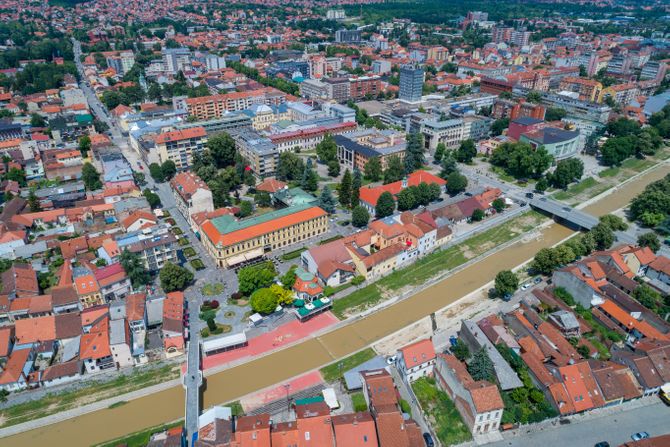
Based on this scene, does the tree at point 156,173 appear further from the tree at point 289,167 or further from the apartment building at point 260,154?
the tree at point 289,167

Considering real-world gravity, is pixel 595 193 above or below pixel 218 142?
below

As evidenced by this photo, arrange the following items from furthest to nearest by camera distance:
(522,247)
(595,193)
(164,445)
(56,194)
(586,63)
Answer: (586,63) → (595,193) → (56,194) → (522,247) → (164,445)

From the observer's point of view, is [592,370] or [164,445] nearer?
[164,445]

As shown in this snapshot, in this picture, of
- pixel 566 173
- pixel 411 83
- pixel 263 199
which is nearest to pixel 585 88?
pixel 411 83

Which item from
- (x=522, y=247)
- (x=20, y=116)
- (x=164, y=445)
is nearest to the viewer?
(x=164, y=445)

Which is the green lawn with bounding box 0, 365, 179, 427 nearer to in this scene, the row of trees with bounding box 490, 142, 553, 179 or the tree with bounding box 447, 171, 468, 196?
the tree with bounding box 447, 171, 468, 196

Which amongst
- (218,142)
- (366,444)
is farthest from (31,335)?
(218,142)

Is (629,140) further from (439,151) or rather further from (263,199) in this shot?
(263,199)

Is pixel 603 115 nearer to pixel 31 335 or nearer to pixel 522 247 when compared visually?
pixel 522 247
